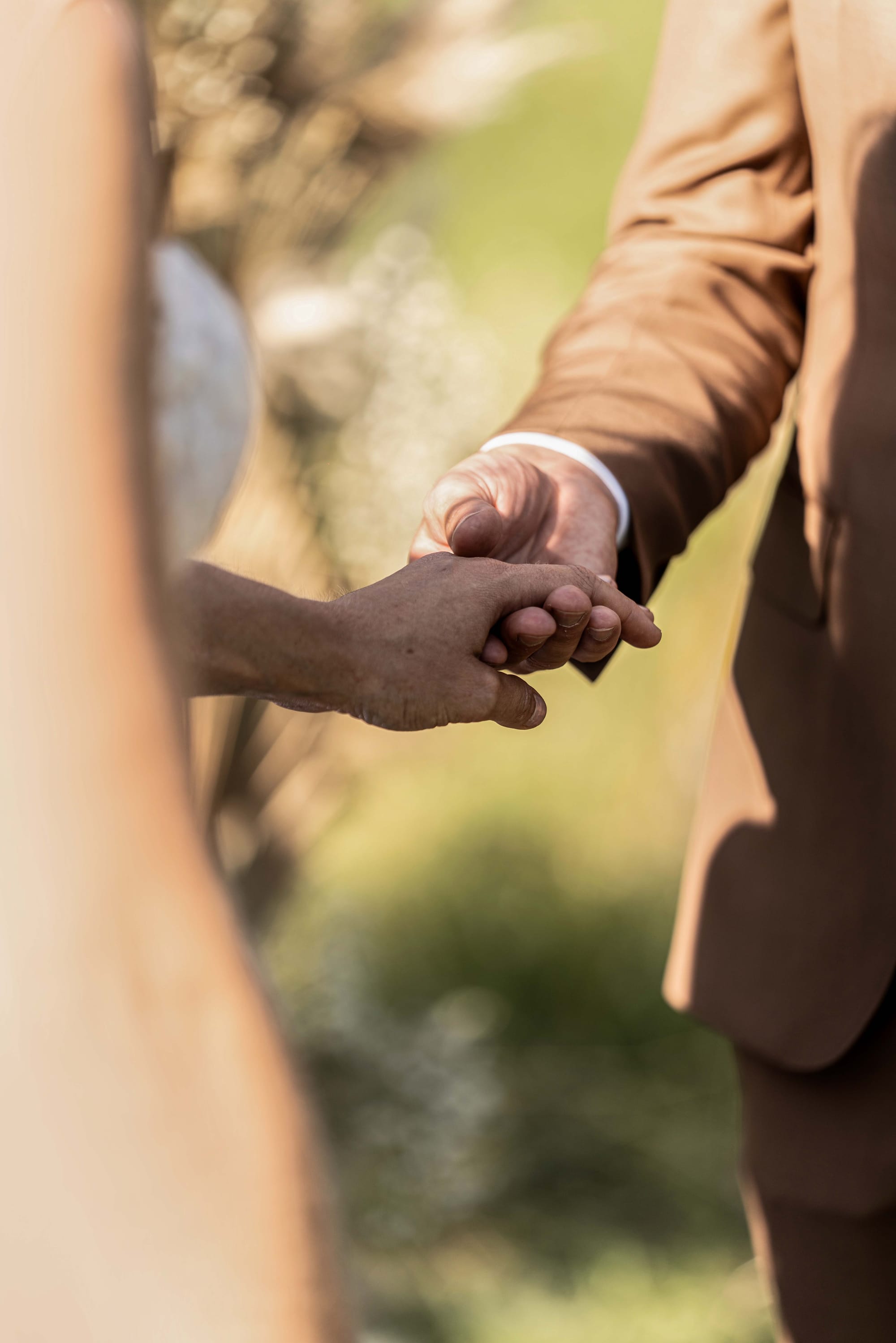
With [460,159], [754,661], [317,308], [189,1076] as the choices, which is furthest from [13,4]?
[460,159]

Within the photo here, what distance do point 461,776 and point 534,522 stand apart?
1.37 meters

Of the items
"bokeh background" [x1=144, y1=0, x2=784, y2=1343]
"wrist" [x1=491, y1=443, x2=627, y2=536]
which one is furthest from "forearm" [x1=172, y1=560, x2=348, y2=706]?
"bokeh background" [x1=144, y1=0, x2=784, y2=1343]

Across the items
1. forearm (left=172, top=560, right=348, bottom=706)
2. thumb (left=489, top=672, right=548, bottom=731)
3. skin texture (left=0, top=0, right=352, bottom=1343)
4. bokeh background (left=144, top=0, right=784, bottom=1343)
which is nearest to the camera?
skin texture (left=0, top=0, right=352, bottom=1343)

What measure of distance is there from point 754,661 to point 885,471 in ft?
0.65

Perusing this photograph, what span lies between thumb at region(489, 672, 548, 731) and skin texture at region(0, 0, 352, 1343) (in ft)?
1.38

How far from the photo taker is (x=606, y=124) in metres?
1.99

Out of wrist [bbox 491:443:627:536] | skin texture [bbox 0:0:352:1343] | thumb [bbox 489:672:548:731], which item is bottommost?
thumb [bbox 489:672:548:731]

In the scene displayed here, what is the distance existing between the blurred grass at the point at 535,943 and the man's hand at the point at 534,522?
126 cm

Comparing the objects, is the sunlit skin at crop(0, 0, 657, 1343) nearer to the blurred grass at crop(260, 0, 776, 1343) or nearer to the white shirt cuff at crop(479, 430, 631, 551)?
the white shirt cuff at crop(479, 430, 631, 551)

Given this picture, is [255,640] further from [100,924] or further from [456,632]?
[100,924]

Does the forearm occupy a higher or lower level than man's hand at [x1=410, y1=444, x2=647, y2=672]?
higher

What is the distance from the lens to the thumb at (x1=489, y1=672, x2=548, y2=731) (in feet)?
2.28

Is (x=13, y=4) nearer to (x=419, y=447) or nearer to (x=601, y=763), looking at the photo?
(x=419, y=447)

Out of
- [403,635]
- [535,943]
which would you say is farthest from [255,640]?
[535,943]
